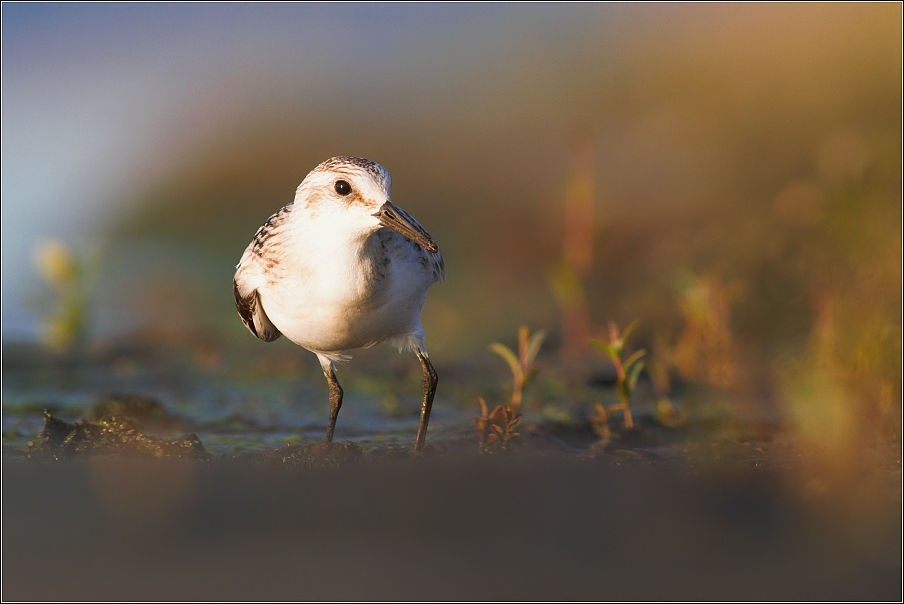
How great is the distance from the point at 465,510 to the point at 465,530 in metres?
0.15

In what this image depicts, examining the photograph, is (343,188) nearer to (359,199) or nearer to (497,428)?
(359,199)

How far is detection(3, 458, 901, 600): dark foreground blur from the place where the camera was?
9.98 ft

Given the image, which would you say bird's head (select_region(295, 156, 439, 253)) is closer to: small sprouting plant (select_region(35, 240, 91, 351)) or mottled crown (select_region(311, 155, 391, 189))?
mottled crown (select_region(311, 155, 391, 189))

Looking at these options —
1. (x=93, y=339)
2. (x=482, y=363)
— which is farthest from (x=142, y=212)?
(x=482, y=363)

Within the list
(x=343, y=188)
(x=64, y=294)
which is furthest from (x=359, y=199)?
(x=64, y=294)

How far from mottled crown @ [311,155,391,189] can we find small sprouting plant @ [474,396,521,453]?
1157 mm

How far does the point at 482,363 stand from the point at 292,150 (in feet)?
19.6

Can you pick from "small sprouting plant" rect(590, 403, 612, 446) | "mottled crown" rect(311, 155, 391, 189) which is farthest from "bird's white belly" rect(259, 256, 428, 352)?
"small sprouting plant" rect(590, 403, 612, 446)

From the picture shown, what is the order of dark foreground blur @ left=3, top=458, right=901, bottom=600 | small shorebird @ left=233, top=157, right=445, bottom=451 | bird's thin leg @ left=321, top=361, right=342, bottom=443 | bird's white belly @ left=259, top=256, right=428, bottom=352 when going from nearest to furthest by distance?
dark foreground blur @ left=3, top=458, right=901, bottom=600
small shorebird @ left=233, top=157, right=445, bottom=451
bird's white belly @ left=259, top=256, right=428, bottom=352
bird's thin leg @ left=321, top=361, right=342, bottom=443

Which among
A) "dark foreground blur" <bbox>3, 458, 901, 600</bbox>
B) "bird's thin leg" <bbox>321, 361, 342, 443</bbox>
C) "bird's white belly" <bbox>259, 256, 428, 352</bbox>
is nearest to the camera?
"dark foreground blur" <bbox>3, 458, 901, 600</bbox>

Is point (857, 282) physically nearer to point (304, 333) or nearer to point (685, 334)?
point (685, 334)

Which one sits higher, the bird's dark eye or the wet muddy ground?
the bird's dark eye

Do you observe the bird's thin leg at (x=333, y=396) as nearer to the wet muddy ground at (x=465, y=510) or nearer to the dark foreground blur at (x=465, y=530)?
the wet muddy ground at (x=465, y=510)

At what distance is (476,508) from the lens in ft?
11.5
